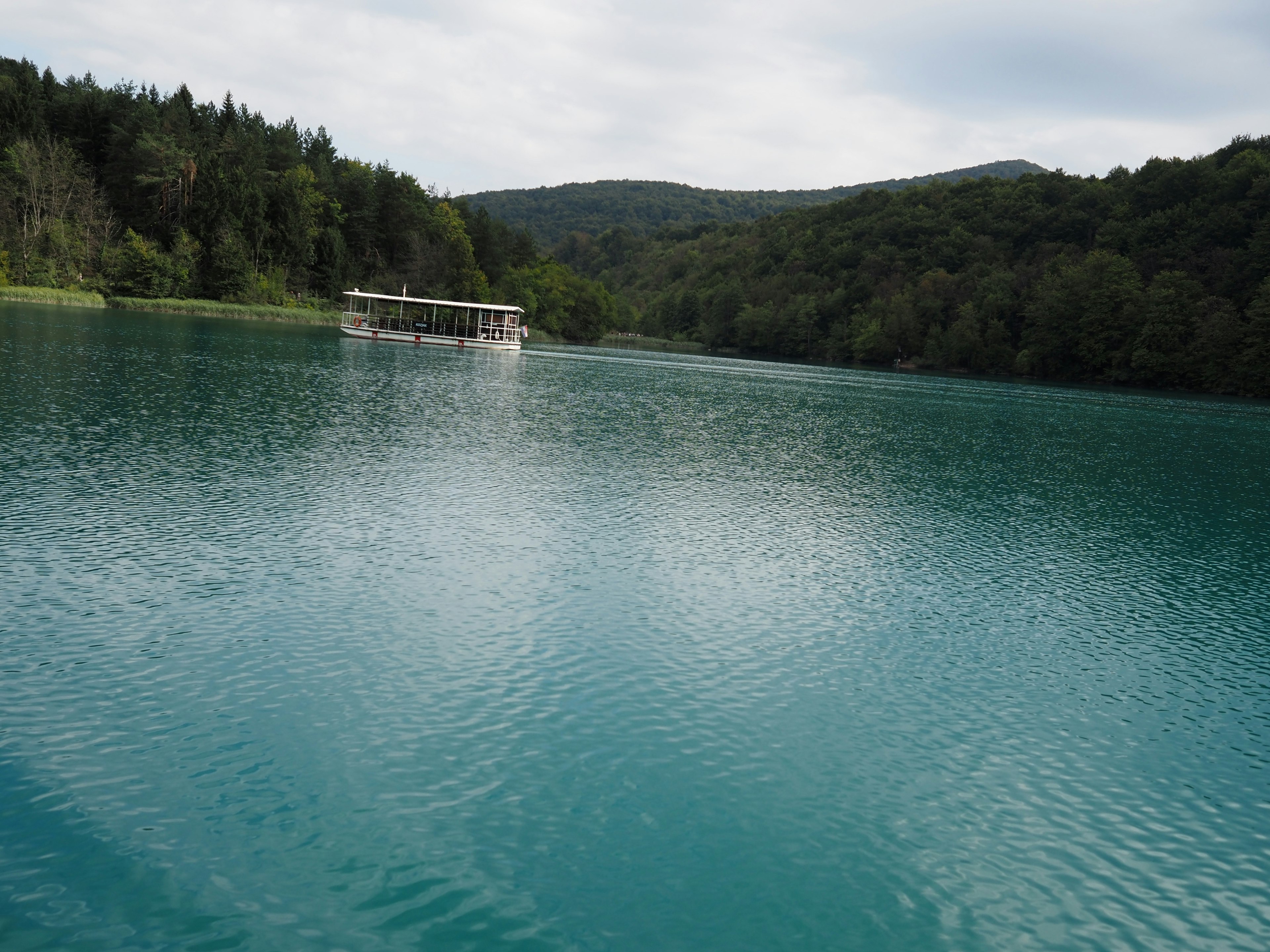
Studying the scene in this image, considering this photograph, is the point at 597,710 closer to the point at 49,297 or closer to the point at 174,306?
the point at 49,297

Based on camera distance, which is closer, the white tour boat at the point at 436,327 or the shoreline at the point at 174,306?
the shoreline at the point at 174,306

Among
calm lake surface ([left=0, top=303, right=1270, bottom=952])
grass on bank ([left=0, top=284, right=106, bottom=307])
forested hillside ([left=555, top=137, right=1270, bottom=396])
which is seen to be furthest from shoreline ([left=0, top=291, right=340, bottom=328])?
forested hillside ([left=555, top=137, right=1270, bottom=396])

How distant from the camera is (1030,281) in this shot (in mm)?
112750

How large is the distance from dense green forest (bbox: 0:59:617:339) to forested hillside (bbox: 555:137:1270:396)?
129 feet

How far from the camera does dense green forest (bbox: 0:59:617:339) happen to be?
275ft

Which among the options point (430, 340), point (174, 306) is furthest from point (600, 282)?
point (174, 306)

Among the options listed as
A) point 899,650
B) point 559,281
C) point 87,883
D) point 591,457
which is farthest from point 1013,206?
point 87,883

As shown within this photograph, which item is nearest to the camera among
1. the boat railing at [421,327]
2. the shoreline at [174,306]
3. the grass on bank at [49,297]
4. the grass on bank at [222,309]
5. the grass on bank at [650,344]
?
the grass on bank at [49,297]

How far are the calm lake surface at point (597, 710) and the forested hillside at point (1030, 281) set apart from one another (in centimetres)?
7915

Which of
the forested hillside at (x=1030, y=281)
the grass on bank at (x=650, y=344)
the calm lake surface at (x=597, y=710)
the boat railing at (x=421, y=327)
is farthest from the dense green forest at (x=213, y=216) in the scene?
the calm lake surface at (x=597, y=710)

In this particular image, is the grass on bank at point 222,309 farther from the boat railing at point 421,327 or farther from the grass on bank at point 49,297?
the boat railing at point 421,327

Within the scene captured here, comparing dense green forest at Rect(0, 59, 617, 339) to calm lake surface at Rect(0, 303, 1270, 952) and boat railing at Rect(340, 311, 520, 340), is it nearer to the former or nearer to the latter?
boat railing at Rect(340, 311, 520, 340)

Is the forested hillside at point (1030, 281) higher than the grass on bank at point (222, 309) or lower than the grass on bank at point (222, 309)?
higher

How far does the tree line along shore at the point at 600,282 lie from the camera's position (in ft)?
283
